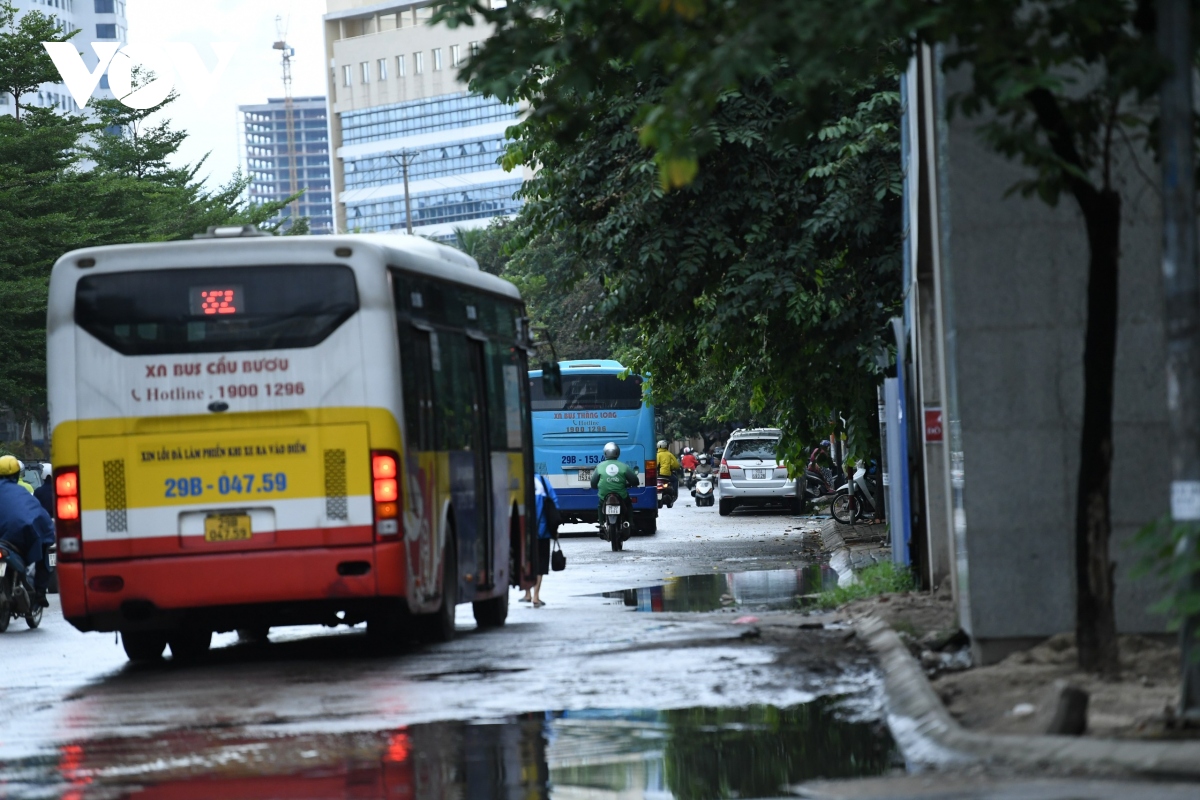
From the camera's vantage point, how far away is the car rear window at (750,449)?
4369cm

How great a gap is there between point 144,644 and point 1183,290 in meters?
9.16

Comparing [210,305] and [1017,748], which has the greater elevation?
[210,305]

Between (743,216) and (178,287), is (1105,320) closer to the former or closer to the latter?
(178,287)

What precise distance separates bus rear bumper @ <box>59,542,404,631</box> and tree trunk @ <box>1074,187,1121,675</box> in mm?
5146

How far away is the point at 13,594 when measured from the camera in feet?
64.0

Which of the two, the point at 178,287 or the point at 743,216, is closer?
the point at 178,287

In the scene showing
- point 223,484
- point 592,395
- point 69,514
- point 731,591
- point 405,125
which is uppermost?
A: point 405,125

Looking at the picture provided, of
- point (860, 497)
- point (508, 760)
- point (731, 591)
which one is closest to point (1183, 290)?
point (508, 760)

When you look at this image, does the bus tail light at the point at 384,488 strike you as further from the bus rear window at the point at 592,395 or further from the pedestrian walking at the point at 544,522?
the bus rear window at the point at 592,395

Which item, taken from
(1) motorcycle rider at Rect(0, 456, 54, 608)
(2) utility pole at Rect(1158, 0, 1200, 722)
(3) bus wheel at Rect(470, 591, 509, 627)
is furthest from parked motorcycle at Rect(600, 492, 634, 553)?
(2) utility pole at Rect(1158, 0, 1200, 722)

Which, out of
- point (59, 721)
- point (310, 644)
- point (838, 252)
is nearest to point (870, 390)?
point (838, 252)

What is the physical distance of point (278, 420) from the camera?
43.0 feet

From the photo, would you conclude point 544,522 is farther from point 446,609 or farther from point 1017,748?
point 1017,748

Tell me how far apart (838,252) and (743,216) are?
133cm
